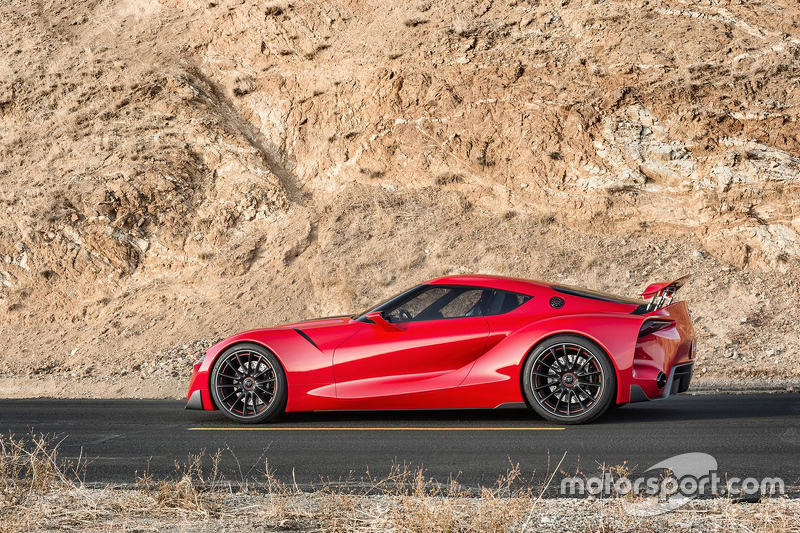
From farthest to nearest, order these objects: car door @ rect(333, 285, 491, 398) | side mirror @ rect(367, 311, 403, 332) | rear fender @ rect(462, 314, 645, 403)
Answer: side mirror @ rect(367, 311, 403, 332), car door @ rect(333, 285, 491, 398), rear fender @ rect(462, 314, 645, 403)

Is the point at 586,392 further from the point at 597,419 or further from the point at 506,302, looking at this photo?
the point at 506,302

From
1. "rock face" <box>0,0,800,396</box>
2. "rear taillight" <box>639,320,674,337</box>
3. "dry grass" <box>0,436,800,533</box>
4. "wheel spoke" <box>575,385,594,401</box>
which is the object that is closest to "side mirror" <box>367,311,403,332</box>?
"wheel spoke" <box>575,385,594,401</box>

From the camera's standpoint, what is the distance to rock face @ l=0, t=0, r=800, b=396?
68.9 ft

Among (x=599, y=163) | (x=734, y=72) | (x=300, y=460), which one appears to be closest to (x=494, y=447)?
(x=300, y=460)

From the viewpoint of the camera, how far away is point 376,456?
262 inches

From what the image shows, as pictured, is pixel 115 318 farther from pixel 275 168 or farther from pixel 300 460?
pixel 300 460

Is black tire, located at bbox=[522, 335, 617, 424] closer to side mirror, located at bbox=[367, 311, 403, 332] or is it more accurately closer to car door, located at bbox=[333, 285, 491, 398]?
car door, located at bbox=[333, 285, 491, 398]

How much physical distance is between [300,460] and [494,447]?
5.21 ft

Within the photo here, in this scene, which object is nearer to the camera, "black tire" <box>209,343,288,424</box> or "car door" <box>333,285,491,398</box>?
"car door" <box>333,285,491,398</box>

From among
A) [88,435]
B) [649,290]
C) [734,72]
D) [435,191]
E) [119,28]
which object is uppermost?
[119,28]

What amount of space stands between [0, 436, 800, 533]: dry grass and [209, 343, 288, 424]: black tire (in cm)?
288

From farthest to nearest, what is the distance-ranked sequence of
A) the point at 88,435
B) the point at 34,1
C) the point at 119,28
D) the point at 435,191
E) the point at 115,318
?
the point at 34,1
the point at 119,28
the point at 435,191
the point at 115,318
the point at 88,435

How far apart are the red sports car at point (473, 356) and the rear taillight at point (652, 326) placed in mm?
15

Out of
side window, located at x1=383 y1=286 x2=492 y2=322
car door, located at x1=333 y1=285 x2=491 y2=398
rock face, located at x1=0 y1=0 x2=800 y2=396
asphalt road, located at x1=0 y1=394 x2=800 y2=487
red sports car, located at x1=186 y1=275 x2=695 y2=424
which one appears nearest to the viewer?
asphalt road, located at x1=0 y1=394 x2=800 y2=487
